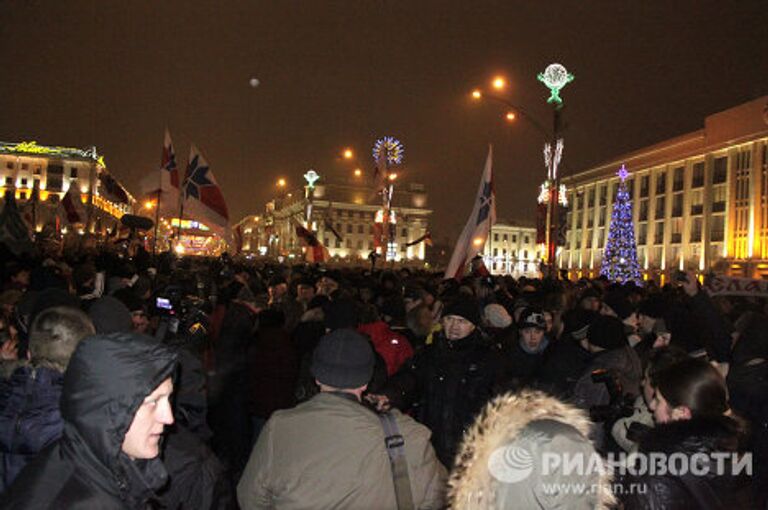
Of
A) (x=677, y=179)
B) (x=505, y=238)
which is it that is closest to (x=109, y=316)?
(x=677, y=179)

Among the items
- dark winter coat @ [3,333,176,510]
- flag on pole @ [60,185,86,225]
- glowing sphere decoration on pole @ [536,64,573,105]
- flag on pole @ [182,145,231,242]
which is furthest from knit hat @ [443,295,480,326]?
flag on pole @ [60,185,86,225]

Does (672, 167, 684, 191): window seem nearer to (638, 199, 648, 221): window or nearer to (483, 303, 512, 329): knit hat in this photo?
(638, 199, 648, 221): window

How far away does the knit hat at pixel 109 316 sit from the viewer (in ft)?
16.0

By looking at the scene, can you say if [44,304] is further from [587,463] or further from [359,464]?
[587,463]

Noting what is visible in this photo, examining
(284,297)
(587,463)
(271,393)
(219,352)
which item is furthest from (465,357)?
(284,297)

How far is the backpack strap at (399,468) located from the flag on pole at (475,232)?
7.75 meters

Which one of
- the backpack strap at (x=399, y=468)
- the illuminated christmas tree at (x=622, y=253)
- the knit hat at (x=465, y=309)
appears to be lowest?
the backpack strap at (x=399, y=468)

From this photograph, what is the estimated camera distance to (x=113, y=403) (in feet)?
6.93

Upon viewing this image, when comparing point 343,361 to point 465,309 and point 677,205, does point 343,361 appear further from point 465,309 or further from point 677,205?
point 677,205

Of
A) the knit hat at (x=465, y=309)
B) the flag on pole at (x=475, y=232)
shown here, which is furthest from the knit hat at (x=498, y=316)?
the flag on pole at (x=475, y=232)

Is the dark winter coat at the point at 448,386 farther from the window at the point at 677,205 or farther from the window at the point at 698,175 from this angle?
the window at the point at 677,205

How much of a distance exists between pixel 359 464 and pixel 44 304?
11.2ft

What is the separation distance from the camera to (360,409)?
2971 mm

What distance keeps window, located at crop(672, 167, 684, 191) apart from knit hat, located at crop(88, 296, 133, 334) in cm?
6391
